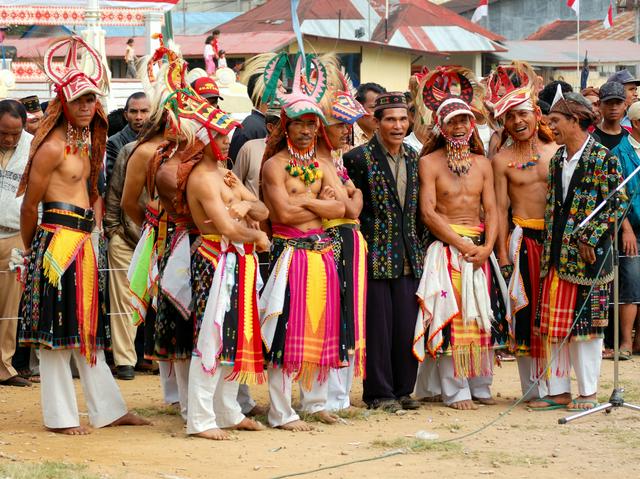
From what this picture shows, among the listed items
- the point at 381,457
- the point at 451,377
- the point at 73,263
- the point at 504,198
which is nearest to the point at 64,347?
the point at 73,263

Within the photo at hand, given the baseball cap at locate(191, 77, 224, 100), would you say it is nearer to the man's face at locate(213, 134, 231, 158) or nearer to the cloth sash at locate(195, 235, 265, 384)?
the man's face at locate(213, 134, 231, 158)

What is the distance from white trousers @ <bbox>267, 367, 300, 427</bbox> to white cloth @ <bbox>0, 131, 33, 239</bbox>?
292 centimetres

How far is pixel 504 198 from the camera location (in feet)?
28.2

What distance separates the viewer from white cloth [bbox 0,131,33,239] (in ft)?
31.1

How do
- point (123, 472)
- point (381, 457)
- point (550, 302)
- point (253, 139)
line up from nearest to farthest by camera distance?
point (123, 472), point (381, 457), point (550, 302), point (253, 139)

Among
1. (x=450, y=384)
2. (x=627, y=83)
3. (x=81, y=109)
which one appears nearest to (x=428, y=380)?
(x=450, y=384)

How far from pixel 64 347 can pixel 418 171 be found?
2684 millimetres

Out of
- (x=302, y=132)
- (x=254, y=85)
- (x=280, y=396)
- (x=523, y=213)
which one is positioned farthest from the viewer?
(x=254, y=85)

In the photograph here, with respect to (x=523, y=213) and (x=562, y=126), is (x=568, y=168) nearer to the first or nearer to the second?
(x=562, y=126)

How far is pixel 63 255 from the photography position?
751cm

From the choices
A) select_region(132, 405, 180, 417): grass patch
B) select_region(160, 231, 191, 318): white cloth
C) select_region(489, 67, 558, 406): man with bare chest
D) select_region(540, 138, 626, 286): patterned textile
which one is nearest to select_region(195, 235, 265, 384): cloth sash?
Result: select_region(160, 231, 191, 318): white cloth

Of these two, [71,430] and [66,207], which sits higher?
[66,207]

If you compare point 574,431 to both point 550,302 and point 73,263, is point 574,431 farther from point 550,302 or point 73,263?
point 73,263

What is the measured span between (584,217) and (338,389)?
77.9 inches
